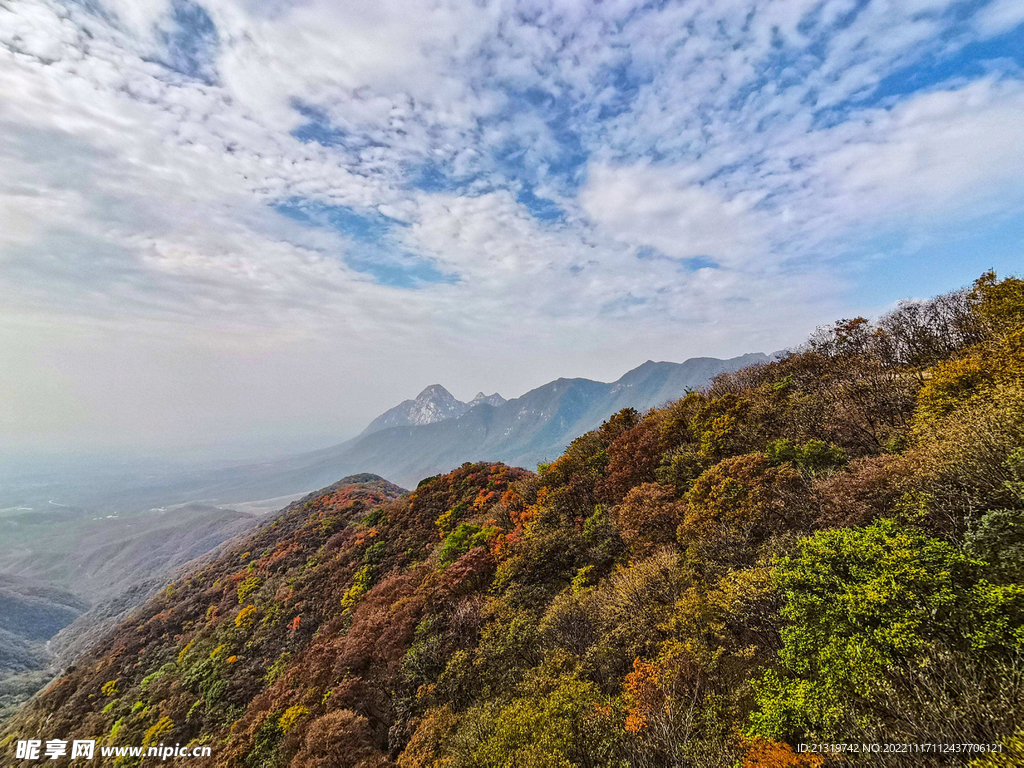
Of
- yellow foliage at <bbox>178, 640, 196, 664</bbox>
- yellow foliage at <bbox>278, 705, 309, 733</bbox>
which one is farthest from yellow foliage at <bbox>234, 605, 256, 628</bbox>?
yellow foliage at <bbox>278, 705, 309, 733</bbox>

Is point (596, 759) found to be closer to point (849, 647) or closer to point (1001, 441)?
point (849, 647)

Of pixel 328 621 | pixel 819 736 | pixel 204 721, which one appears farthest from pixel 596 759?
pixel 204 721

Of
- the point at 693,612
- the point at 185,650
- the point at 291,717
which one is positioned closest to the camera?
the point at 693,612

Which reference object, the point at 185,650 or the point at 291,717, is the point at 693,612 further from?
the point at 185,650

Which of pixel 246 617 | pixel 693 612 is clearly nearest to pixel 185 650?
pixel 246 617

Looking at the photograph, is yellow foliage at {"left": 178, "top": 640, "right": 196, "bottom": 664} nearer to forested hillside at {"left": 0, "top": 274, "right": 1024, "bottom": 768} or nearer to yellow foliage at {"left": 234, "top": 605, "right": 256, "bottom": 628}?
forested hillside at {"left": 0, "top": 274, "right": 1024, "bottom": 768}

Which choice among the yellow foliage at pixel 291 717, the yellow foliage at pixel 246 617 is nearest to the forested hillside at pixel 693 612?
the yellow foliage at pixel 291 717

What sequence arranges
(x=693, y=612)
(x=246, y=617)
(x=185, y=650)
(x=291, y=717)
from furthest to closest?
(x=246, y=617) < (x=185, y=650) < (x=291, y=717) < (x=693, y=612)

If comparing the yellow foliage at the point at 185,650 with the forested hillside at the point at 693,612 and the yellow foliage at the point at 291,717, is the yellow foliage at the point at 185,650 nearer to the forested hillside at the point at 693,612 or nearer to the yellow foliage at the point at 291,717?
the forested hillside at the point at 693,612
